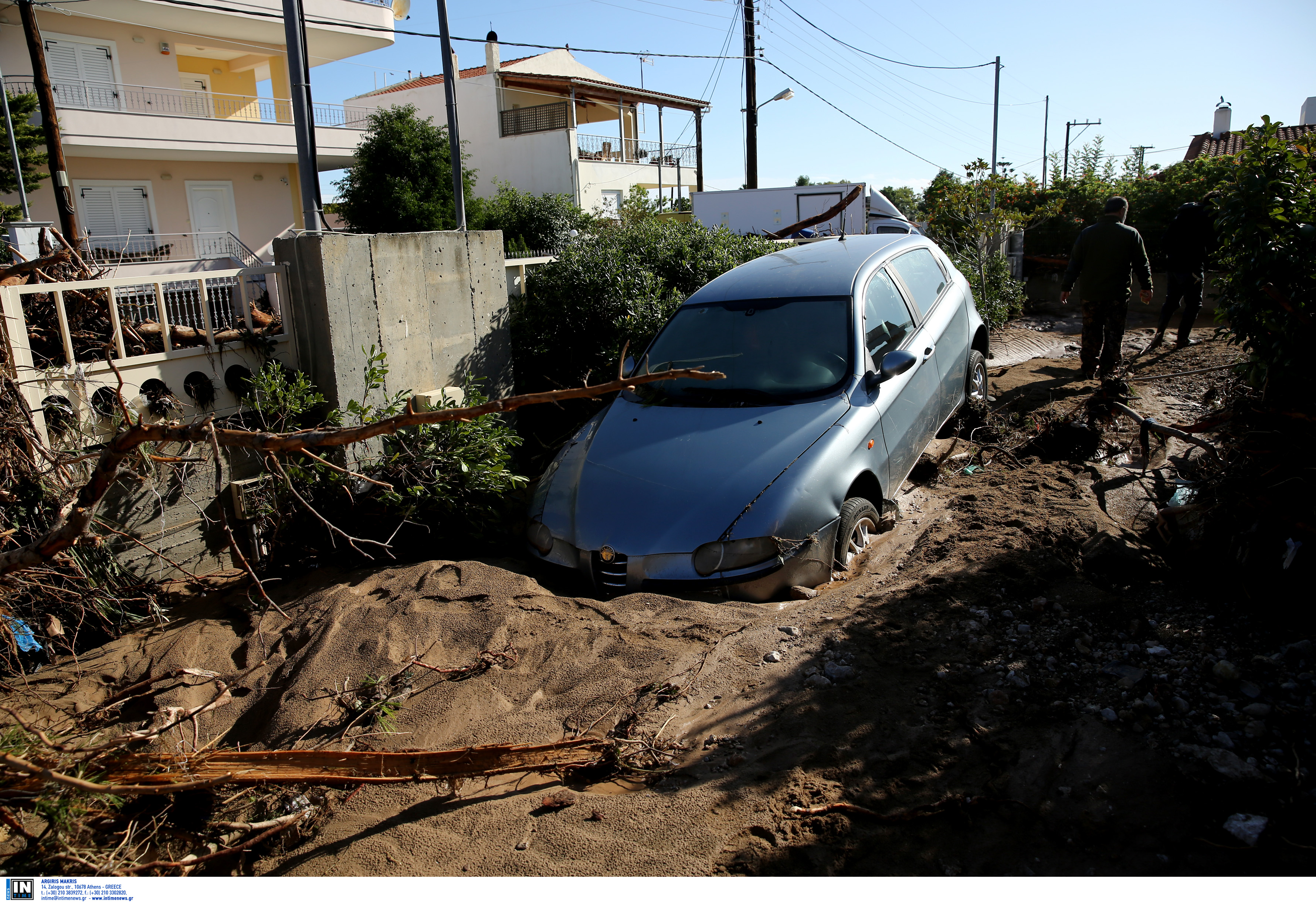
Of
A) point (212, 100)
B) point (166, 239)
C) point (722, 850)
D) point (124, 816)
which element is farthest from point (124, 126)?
point (722, 850)

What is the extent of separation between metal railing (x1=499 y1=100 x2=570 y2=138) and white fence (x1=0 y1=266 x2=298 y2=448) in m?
25.9

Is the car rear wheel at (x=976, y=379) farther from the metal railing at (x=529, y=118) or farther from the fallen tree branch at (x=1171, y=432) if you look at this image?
the metal railing at (x=529, y=118)

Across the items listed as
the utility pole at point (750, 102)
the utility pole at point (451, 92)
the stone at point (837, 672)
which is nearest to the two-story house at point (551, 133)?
the utility pole at point (750, 102)

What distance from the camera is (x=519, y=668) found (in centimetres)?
373

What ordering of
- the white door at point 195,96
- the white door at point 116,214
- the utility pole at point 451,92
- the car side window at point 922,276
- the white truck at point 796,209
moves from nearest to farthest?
the car side window at point 922,276 → the utility pole at point 451,92 → the white truck at point 796,209 → the white door at point 116,214 → the white door at point 195,96

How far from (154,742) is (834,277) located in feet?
15.8

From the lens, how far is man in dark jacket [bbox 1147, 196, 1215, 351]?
998 cm

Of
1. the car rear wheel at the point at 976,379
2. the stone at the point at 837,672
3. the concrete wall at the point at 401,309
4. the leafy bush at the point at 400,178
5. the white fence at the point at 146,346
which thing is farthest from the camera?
the leafy bush at the point at 400,178

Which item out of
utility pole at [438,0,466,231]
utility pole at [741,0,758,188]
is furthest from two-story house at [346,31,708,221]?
utility pole at [438,0,466,231]

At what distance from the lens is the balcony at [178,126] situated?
61.1 ft

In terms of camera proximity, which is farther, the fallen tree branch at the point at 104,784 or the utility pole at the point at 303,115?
the utility pole at the point at 303,115

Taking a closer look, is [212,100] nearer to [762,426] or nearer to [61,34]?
[61,34]

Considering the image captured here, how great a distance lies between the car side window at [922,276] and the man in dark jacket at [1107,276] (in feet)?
7.80

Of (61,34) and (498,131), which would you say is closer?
(61,34)
